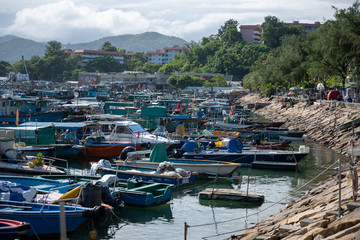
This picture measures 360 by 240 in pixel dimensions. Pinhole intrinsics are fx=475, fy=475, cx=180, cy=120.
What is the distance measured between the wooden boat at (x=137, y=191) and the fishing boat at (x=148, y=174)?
1742mm

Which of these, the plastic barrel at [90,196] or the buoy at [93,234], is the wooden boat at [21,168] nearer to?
the plastic barrel at [90,196]

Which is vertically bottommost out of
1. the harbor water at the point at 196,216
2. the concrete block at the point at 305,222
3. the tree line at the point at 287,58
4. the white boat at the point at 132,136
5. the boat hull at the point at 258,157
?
the harbor water at the point at 196,216

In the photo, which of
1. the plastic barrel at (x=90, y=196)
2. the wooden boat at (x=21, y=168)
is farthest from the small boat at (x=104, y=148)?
the plastic barrel at (x=90, y=196)

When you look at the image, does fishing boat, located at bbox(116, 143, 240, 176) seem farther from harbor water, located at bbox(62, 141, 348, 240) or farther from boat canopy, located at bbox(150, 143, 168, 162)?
harbor water, located at bbox(62, 141, 348, 240)

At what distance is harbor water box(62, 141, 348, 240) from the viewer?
61.8ft

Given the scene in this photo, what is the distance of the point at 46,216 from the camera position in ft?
56.3

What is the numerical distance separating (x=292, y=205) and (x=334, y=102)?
37074mm

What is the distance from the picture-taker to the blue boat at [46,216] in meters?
17.1

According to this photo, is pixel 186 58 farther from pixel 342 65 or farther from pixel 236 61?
pixel 342 65

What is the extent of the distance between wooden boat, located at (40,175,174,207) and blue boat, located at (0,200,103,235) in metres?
3.34

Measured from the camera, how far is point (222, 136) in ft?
139

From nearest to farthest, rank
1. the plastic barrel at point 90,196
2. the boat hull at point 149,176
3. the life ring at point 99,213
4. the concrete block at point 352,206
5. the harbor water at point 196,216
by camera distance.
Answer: the concrete block at point 352,206
the life ring at point 99,213
the plastic barrel at point 90,196
the harbor water at point 196,216
the boat hull at point 149,176

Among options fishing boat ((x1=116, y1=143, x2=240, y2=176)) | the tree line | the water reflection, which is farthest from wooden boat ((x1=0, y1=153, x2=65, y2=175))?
the tree line

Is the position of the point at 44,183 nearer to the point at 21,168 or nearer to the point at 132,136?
the point at 21,168
